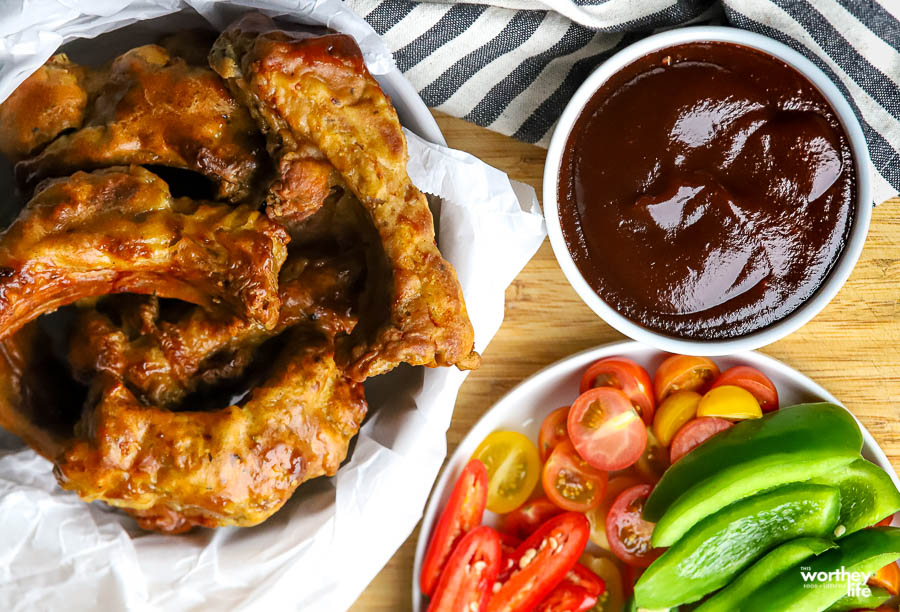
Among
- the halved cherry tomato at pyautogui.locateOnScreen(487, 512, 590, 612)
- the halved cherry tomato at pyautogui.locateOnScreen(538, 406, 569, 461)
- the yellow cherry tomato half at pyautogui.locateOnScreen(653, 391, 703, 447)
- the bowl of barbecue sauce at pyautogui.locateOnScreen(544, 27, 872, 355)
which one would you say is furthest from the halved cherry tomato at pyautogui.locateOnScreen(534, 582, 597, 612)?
the bowl of barbecue sauce at pyautogui.locateOnScreen(544, 27, 872, 355)

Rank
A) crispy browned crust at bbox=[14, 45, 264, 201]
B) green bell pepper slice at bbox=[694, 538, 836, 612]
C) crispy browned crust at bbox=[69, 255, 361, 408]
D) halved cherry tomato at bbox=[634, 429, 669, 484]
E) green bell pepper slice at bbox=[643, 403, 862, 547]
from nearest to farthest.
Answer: crispy browned crust at bbox=[14, 45, 264, 201]
crispy browned crust at bbox=[69, 255, 361, 408]
green bell pepper slice at bbox=[643, 403, 862, 547]
green bell pepper slice at bbox=[694, 538, 836, 612]
halved cherry tomato at bbox=[634, 429, 669, 484]

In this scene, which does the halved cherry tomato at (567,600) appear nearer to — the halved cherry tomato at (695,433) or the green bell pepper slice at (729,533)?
the green bell pepper slice at (729,533)

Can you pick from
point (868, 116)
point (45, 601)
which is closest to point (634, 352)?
point (868, 116)

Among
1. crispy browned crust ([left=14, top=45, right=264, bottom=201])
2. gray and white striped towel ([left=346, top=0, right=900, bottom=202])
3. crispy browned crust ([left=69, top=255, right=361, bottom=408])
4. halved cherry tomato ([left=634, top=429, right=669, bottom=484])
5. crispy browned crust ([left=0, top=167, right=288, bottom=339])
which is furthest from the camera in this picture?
halved cherry tomato ([left=634, top=429, right=669, bottom=484])

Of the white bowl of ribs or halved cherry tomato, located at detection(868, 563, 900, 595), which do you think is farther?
halved cherry tomato, located at detection(868, 563, 900, 595)

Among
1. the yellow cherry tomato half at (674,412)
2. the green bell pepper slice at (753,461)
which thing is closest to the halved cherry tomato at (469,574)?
the green bell pepper slice at (753,461)

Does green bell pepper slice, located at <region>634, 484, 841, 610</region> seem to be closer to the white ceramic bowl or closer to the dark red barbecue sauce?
the white ceramic bowl
